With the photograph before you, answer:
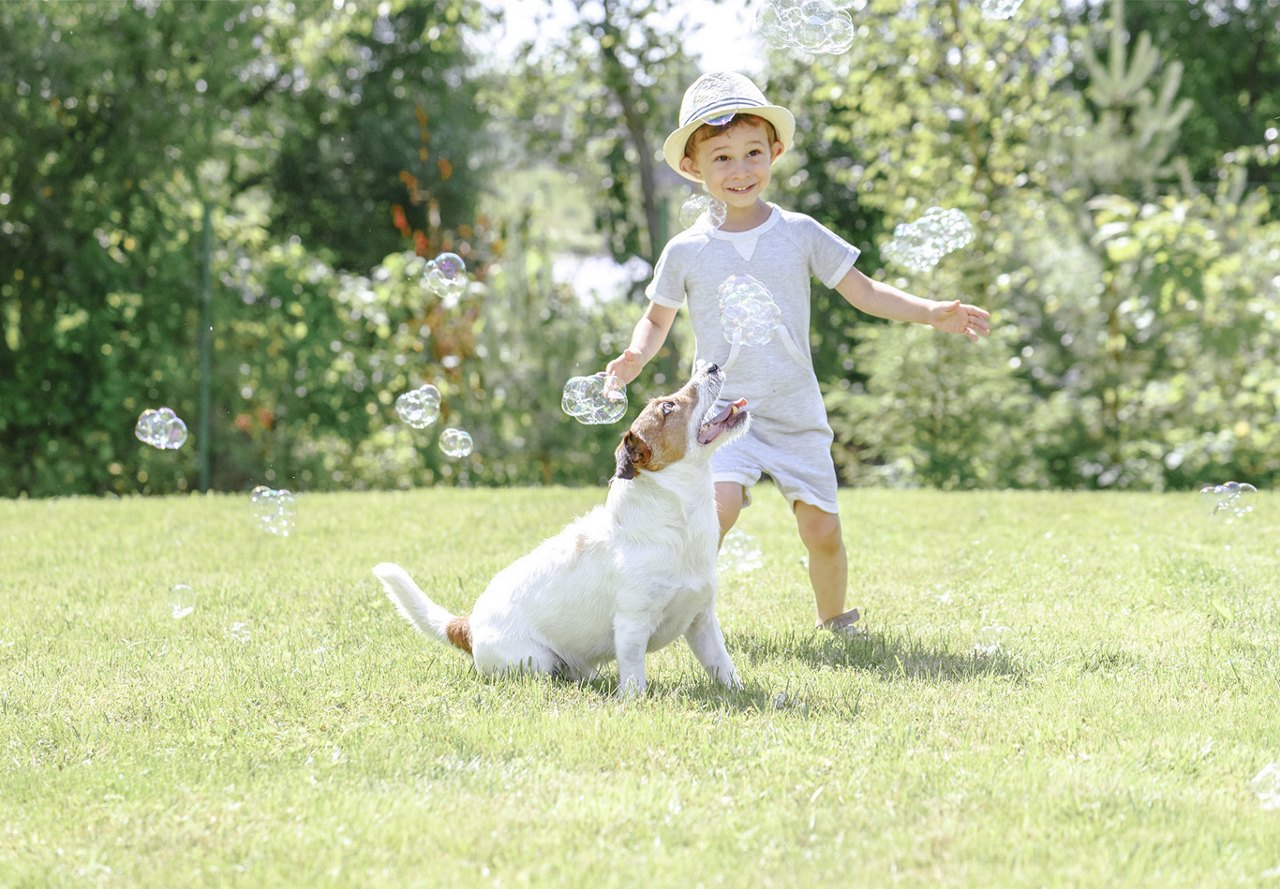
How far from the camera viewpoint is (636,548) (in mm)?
3902

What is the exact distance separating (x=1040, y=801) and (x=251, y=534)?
18.1 ft

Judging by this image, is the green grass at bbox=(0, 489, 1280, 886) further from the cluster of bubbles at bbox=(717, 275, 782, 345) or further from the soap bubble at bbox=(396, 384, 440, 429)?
the cluster of bubbles at bbox=(717, 275, 782, 345)

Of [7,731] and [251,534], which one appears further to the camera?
[251,534]

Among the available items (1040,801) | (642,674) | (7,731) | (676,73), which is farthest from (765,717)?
(676,73)

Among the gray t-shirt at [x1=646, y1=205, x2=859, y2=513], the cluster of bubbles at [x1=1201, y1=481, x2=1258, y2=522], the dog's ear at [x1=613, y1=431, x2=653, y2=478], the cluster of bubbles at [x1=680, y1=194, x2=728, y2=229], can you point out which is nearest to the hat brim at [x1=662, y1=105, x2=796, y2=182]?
the cluster of bubbles at [x1=680, y1=194, x2=728, y2=229]

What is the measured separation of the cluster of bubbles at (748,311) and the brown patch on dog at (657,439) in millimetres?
730

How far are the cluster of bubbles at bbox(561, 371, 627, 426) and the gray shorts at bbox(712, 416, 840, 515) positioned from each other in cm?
44

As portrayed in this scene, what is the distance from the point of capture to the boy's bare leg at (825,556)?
4918 millimetres

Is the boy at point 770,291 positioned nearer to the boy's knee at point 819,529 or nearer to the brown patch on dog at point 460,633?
the boy's knee at point 819,529

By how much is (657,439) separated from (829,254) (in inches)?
52.2

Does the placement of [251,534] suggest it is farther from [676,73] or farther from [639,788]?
[676,73]

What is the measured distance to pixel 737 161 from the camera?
465cm

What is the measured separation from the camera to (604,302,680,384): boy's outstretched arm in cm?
458

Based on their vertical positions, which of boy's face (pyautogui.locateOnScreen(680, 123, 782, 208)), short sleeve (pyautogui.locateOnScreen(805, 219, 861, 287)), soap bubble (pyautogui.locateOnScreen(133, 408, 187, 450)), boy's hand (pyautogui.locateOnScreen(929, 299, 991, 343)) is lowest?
soap bubble (pyautogui.locateOnScreen(133, 408, 187, 450))
